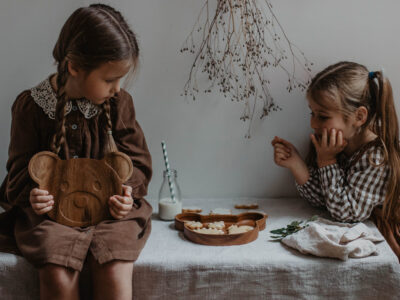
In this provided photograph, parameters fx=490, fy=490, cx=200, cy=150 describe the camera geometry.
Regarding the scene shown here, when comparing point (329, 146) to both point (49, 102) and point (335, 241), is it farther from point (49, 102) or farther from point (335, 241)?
point (49, 102)

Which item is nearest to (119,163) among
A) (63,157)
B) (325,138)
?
(63,157)

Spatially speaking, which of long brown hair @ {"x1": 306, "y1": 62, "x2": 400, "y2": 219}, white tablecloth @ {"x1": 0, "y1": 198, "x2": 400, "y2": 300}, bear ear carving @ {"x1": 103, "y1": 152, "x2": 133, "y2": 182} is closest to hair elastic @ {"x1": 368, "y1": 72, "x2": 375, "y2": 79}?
long brown hair @ {"x1": 306, "y1": 62, "x2": 400, "y2": 219}

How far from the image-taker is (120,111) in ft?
5.05

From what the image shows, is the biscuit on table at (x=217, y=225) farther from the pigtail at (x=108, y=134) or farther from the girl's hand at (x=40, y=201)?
the girl's hand at (x=40, y=201)

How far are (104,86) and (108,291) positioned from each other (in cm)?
55

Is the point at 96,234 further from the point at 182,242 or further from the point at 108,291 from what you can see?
the point at 182,242

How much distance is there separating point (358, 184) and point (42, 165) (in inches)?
37.7

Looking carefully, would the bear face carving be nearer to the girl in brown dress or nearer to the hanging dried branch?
the girl in brown dress

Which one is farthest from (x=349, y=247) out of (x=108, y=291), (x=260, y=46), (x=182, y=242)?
(x=260, y=46)

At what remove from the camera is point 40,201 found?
1.34 metres

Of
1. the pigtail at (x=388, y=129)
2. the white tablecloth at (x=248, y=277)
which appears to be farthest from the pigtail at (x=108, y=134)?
the pigtail at (x=388, y=129)

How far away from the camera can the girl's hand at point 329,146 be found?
61.6 inches

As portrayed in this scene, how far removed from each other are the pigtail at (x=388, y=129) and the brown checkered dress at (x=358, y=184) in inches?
0.9

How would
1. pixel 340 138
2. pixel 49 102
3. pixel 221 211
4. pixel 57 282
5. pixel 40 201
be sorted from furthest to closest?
1. pixel 221 211
2. pixel 340 138
3. pixel 49 102
4. pixel 40 201
5. pixel 57 282
